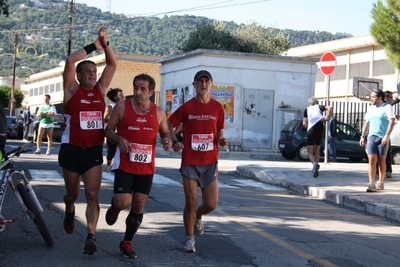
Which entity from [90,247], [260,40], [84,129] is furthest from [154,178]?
[260,40]

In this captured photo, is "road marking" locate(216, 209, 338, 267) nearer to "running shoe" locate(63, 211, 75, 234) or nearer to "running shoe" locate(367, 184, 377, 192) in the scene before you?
"running shoe" locate(63, 211, 75, 234)

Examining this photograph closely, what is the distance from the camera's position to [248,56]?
31.2m

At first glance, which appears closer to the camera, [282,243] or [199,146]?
[199,146]

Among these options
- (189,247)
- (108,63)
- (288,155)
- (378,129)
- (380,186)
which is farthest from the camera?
(288,155)

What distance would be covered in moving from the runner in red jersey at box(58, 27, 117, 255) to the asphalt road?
2.24ft

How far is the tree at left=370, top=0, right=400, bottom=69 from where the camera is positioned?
2069 cm

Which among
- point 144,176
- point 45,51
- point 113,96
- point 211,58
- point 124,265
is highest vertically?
point 45,51

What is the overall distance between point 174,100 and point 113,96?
19.7 metres

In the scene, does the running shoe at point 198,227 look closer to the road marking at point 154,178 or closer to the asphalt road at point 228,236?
the asphalt road at point 228,236

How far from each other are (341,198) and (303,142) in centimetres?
1255

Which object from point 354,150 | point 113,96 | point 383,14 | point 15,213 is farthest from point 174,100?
point 15,213

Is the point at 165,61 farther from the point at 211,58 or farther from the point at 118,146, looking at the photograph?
the point at 118,146

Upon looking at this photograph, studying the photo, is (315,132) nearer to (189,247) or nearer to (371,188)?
(371,188)

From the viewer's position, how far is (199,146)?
758 cm
